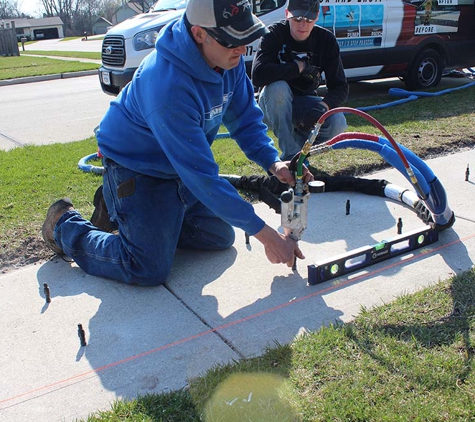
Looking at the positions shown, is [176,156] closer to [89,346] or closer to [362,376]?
[89,346]

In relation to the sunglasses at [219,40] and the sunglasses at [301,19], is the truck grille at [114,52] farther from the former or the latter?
the sunglasses at [219,40]

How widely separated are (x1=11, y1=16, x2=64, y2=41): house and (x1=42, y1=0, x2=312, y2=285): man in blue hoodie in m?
87.8

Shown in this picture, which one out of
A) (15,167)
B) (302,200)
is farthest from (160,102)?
(15,167)

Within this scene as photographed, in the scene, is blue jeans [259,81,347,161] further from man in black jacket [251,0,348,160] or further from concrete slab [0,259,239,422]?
concrete slab [0,259,239,422]

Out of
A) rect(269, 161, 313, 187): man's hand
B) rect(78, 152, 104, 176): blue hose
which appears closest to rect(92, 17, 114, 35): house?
rect(78, 152, 104, 176): blue hose

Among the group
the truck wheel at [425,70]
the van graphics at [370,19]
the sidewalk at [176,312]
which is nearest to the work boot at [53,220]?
the sidewalk at [176,312]

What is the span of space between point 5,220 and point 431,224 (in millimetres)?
3123

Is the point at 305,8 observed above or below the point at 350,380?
above

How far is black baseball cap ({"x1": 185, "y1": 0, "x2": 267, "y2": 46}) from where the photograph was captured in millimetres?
2559

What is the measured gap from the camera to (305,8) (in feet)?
14.7

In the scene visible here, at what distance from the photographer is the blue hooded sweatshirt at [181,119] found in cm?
269

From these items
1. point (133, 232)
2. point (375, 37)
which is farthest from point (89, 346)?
point (375, 37)

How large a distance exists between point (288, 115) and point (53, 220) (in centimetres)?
238

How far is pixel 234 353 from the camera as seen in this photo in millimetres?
2572
